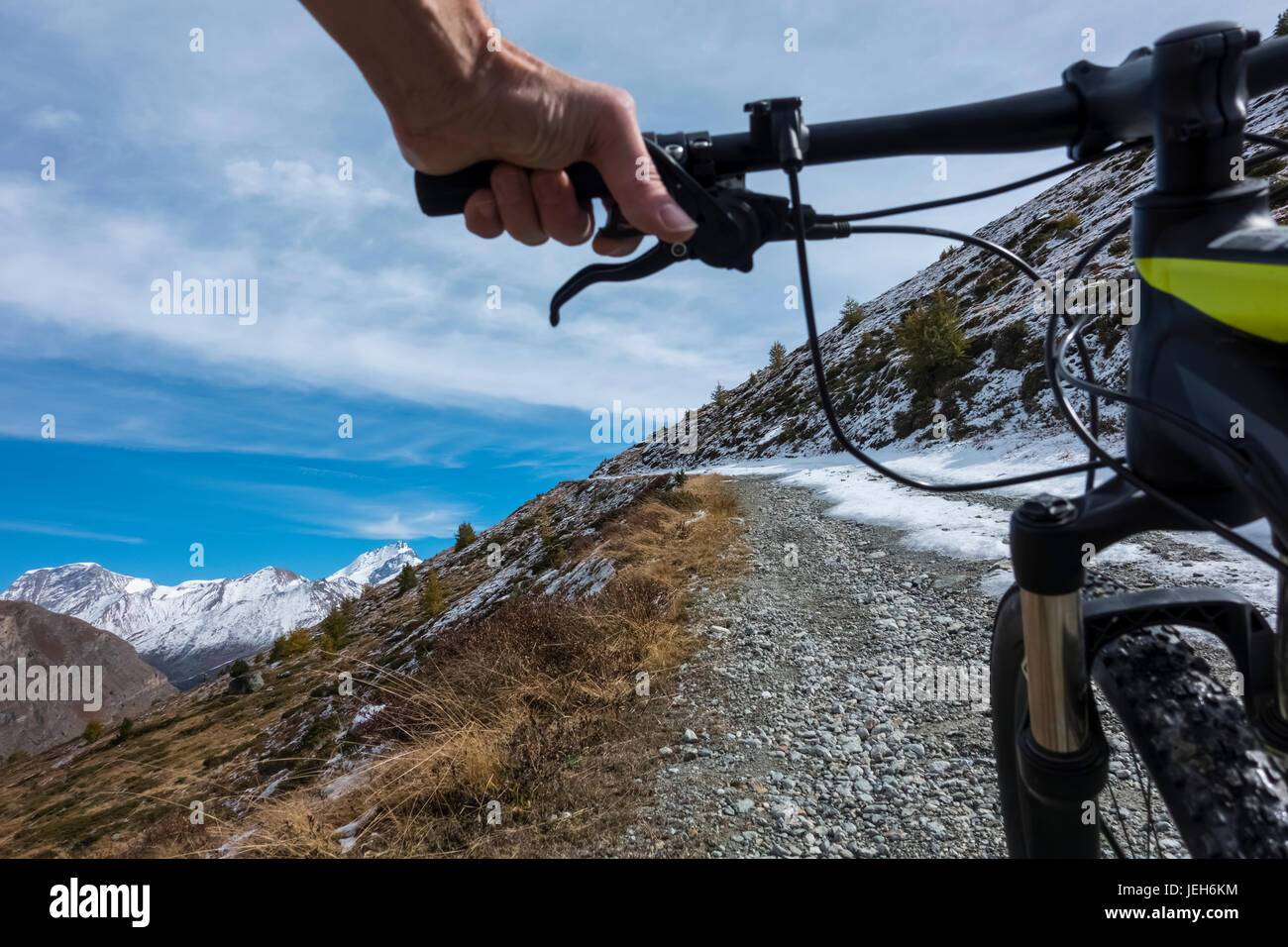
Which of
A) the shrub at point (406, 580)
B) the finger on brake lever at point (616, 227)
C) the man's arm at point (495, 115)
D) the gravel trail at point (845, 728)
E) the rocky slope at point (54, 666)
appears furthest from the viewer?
the rocky slope at point (54, 666)

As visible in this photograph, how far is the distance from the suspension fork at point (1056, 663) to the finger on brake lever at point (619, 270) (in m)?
0.86

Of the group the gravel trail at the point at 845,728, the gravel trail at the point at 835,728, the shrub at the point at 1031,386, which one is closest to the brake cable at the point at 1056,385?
the gravel trail at the point at 845,728

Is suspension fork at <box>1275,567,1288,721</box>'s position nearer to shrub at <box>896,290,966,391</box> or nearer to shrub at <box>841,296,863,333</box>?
shrub at <box>896,290,966,391</box>

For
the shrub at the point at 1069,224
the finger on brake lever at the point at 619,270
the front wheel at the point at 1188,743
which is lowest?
the front wheel at the point at 1188,743

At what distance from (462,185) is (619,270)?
0.36m

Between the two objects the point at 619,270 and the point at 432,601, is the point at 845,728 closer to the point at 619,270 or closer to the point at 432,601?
the point at 619,270

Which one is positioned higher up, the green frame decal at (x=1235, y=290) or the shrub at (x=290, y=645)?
the green frame decal at (x=1235, y=290)

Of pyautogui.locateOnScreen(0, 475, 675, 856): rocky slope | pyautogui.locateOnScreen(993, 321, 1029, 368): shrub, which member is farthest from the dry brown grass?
pyautogui.locateOnScreen(993, 321, 1029, 368): shrub

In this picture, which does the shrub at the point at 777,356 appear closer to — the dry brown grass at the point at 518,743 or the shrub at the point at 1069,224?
the shrub at the point at 1069,224

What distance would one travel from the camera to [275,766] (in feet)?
44.1

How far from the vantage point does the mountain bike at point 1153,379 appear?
952mm

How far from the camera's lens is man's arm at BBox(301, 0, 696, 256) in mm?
1000
